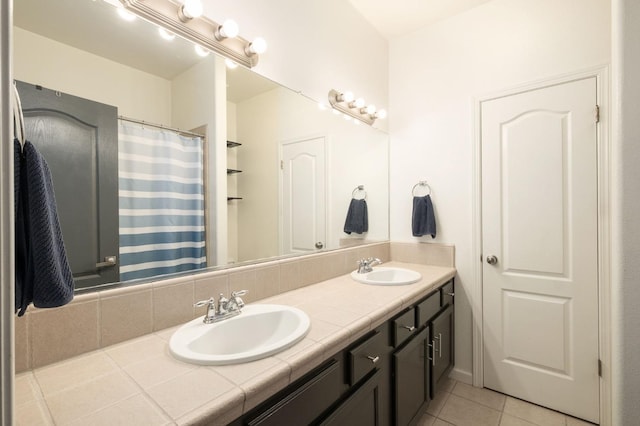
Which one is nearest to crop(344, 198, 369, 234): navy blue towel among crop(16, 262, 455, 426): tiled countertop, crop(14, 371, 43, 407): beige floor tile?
crop(16, 262, 455, 426): tiled countertop

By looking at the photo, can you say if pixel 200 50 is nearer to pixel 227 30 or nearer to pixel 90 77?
pixel 227 30

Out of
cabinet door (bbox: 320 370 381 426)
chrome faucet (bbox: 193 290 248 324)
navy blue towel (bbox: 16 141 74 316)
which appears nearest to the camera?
navy blue towel (bbox: 16 141 74 316)

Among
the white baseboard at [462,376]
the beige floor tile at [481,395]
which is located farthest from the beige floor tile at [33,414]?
the white baseboard at [462,376]

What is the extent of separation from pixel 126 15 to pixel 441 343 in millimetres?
2350

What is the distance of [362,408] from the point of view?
1120mm

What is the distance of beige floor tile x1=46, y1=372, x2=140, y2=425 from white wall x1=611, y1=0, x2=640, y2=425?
1.29 meters

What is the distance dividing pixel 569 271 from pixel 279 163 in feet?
6.25

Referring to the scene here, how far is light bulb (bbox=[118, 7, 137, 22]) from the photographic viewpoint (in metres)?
1.02

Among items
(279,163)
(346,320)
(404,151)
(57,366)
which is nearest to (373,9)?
(404,151)

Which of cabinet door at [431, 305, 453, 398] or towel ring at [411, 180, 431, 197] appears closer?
cabinet door at [431, 305, 453, 398]

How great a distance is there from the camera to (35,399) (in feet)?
2.24

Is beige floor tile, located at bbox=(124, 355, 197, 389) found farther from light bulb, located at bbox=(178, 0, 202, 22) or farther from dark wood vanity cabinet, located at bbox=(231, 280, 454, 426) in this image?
light bulb, located at bbox=(178, 0, 202, 22)

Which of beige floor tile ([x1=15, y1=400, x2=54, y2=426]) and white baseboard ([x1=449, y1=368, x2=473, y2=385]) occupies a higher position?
beige floor tile ([x1=15, y1=400, x2=54, y2=426])

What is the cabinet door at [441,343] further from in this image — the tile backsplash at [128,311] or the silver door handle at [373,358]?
the tile backsplash at [128,311]
